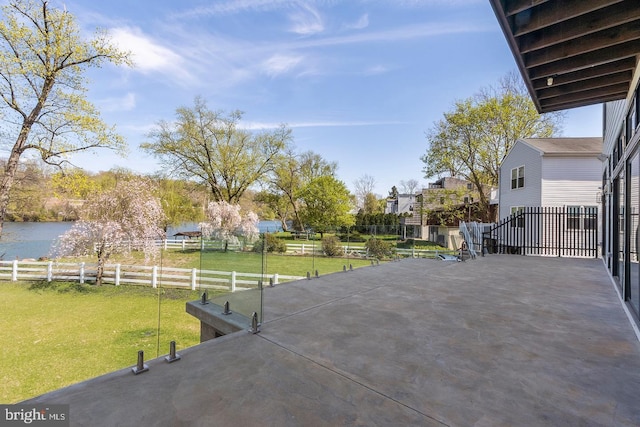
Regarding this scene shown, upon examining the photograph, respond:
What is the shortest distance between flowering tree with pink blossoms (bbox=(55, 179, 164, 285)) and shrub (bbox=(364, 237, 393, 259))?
957 cm

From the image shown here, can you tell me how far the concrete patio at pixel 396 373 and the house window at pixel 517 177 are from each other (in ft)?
35.6

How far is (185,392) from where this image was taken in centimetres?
184

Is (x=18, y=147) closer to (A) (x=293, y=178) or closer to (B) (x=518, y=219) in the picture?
(B) (x=518, y=219)

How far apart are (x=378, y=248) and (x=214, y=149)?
16250 mm

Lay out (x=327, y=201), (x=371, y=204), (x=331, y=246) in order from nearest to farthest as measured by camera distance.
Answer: (x=331, y=246) < (x=327, y=201) < (x=371, y=204)

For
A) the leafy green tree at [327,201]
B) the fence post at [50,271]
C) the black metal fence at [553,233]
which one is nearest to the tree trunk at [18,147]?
the fence post at [50,271]

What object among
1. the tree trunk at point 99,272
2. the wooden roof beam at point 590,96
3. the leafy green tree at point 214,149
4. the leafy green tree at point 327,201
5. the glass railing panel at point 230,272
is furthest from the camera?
the leafy green tree at point 327,201

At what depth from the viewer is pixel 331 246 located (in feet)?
29.2

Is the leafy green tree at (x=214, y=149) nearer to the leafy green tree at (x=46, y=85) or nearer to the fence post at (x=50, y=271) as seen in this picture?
the leafy green tree at (x=46, y=85)

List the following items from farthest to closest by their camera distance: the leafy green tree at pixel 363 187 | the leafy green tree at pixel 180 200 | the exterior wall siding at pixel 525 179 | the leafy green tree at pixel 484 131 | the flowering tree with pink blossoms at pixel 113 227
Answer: the leafy green tree at pixel 363 187 < the leafy green tree at pixel 180 200 < the leafy green tree at pixel 484 131 < the exterior wall siding at pixel 525 179 < the flowering tree with pink blossoms at pixel 113 227

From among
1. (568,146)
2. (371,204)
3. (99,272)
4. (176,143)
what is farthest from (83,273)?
(371,204)

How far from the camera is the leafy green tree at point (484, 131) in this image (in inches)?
645

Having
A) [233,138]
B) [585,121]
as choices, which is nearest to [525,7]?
[585,121]

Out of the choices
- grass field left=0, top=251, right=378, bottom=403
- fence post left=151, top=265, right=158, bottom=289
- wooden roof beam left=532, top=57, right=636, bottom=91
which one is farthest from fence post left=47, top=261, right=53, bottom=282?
wooden roof beam left=532, top=57, right=636, bottom=91
